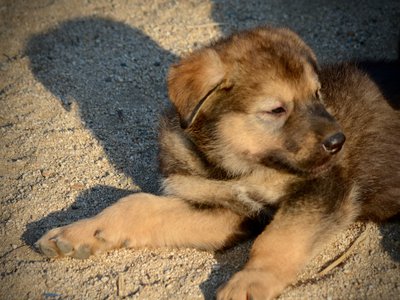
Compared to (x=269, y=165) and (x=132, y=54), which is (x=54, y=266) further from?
(x=132, y=54)

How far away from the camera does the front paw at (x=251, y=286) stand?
3.61 metres

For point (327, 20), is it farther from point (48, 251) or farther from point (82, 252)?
point (48, 251)

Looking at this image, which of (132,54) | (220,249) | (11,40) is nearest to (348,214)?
(220,249)

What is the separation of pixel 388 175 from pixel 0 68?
4.07 metres

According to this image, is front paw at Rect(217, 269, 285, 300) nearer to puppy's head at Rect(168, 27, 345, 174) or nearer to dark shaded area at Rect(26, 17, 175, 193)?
puppy's head at Rect(168, 27, 345, 174)

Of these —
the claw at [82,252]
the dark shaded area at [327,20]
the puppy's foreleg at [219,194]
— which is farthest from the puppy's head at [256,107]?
the dark shaded area at [327,20]

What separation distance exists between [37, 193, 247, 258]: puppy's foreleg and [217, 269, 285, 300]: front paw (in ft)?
1.91

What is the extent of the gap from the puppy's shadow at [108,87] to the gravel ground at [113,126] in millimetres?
11

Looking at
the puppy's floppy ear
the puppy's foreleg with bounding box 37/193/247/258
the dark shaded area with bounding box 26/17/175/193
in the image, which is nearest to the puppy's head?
the puppy's floppy ear

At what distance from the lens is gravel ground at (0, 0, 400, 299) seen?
12.9 feet

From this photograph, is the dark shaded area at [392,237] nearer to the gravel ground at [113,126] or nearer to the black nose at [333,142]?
the gravel ground at [113,126]

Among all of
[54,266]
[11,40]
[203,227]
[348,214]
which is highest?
[348,214]

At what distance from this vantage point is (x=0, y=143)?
529cm

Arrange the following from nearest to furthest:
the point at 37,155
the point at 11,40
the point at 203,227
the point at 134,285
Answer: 1. the point at 134,285
2. the point at 203,227
3. the point at 37,155
4. the point at 11,40
